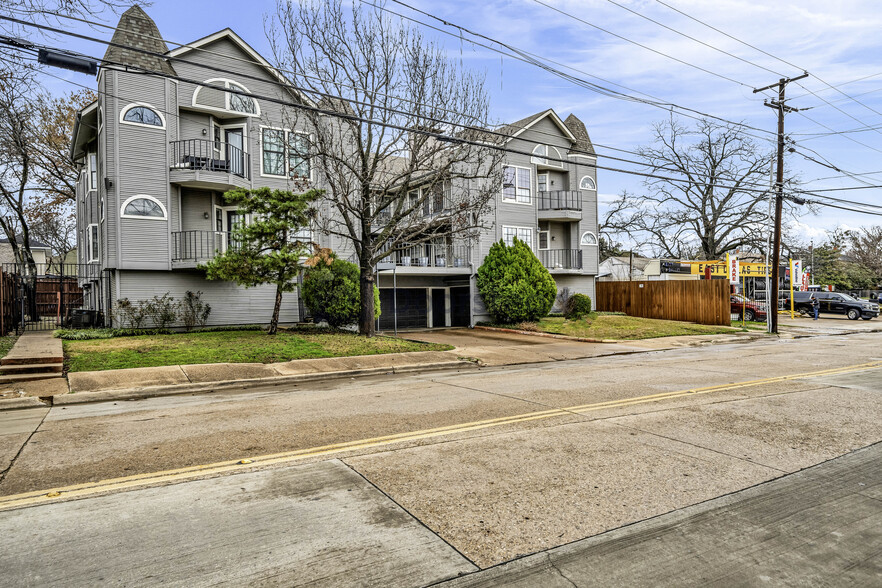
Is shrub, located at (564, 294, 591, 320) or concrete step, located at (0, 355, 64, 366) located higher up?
shrub, located at (564, 294, 591, 320)

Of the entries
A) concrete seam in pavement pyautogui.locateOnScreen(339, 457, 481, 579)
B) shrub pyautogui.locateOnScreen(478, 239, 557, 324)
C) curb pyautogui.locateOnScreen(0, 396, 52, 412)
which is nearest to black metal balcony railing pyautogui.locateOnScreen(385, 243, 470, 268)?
shrub pyautogui.locateOnScreen(478, 239, 557, 324)

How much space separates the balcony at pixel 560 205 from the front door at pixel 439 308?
21.6 feet

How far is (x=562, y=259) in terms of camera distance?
29000 millimetres

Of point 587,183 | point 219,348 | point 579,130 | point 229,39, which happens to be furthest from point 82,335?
point 579,130

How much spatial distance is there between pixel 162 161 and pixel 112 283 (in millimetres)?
4445

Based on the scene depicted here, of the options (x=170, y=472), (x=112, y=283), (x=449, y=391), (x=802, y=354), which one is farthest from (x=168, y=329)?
(x=802, y=354)

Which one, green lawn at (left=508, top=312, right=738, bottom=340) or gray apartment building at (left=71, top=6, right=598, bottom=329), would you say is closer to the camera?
gray apartment building at (left=71, top=6, right=598, bottom=329)

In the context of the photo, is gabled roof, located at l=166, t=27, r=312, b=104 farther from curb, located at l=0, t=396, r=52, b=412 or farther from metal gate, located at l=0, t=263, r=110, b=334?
curb, located at l=0, t=396, r=52, b=412

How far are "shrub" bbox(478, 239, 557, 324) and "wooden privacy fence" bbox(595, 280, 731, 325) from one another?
8.01 metres

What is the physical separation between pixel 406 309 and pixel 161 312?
413 inches

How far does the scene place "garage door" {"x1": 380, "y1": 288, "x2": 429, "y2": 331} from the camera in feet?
81.5

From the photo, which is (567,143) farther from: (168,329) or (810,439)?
(810,439)

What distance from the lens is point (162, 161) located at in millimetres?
18719

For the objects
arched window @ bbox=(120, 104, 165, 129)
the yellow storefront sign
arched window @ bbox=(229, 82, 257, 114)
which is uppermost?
arched window @ bbox=(229, 82, 257, 114)
